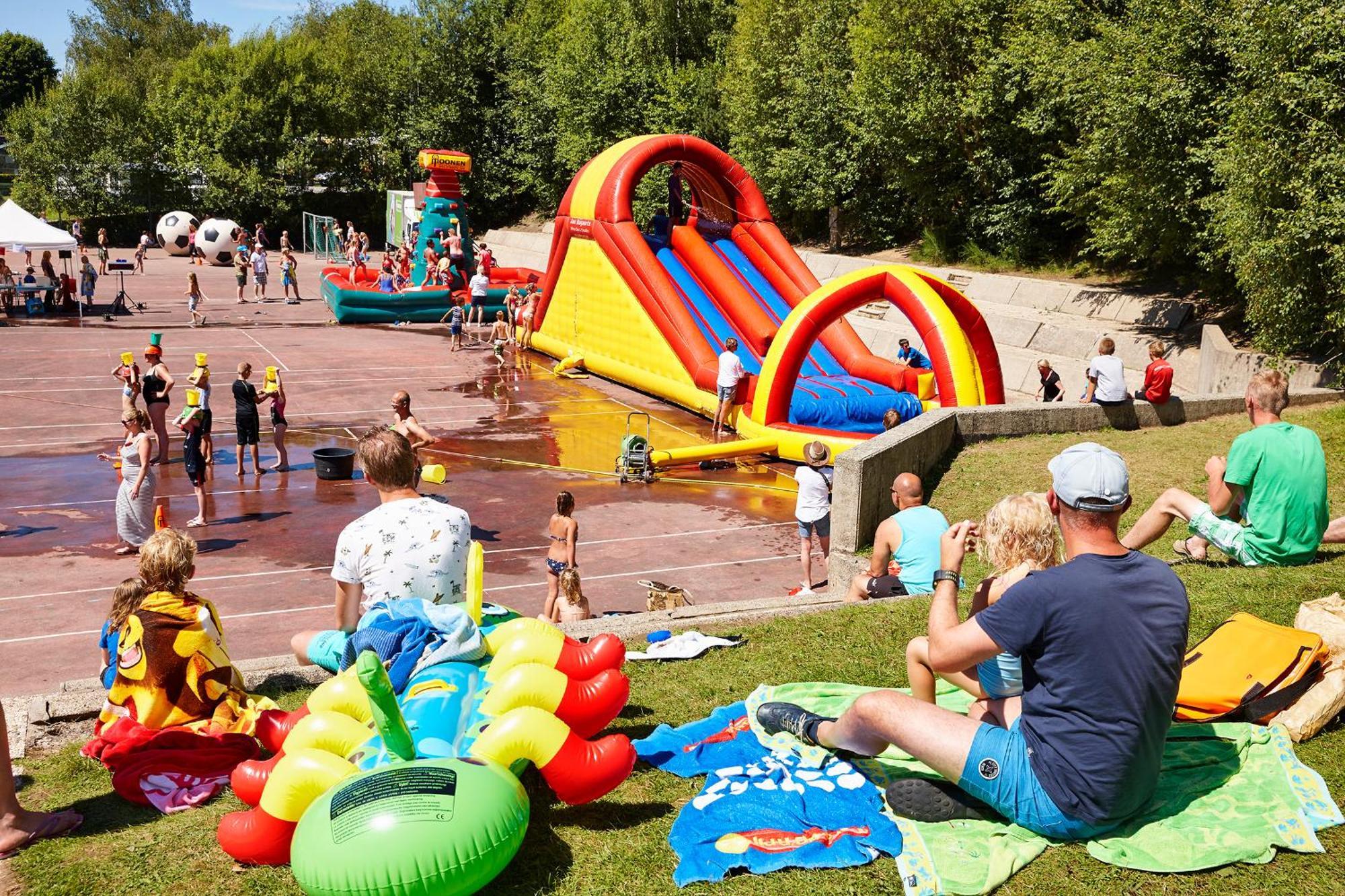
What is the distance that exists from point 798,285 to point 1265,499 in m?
13.8

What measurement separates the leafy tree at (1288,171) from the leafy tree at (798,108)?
1536cm

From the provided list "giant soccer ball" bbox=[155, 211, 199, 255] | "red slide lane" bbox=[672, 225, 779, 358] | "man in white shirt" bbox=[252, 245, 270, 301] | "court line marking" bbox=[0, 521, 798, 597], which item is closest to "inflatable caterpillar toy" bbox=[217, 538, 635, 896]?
"court line marking" bbox=[0, 521, 798, 597]

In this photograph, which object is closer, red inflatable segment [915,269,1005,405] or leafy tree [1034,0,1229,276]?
red inflatable segment [915,269,1005,405]

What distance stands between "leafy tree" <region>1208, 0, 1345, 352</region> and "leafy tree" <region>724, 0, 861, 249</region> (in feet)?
50.4

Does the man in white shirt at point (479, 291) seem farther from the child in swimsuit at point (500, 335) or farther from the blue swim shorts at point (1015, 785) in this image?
the blue swim shorts at point (1015, 785)

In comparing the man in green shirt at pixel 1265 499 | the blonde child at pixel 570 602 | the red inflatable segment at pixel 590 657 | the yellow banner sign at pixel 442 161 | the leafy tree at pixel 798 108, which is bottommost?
the blonde child at pixel 570 602

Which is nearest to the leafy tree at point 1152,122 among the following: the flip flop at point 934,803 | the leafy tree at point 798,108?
the leafy tree at point 798,108

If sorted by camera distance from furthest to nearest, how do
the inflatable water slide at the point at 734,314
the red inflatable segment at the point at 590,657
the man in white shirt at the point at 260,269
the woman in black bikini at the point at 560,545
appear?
the man in white shirt at the point at 260,269 → the inflatable water slide at the point at 734,314 → the woman in black bikini at the point at 560,545 → the red inflatable segment at the point at 590,657

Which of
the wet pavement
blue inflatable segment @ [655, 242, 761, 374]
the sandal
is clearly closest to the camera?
the sandal

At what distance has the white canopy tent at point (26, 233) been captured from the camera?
2259cm

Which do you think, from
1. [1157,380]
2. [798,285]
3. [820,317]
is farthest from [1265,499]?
[798,285]

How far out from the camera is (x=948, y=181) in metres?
29.4

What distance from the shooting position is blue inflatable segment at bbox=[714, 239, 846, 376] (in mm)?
19234

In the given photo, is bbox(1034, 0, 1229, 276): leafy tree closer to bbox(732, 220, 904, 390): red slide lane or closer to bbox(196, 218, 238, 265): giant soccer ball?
bbox(732, 220, 904, 390): red slide lane
